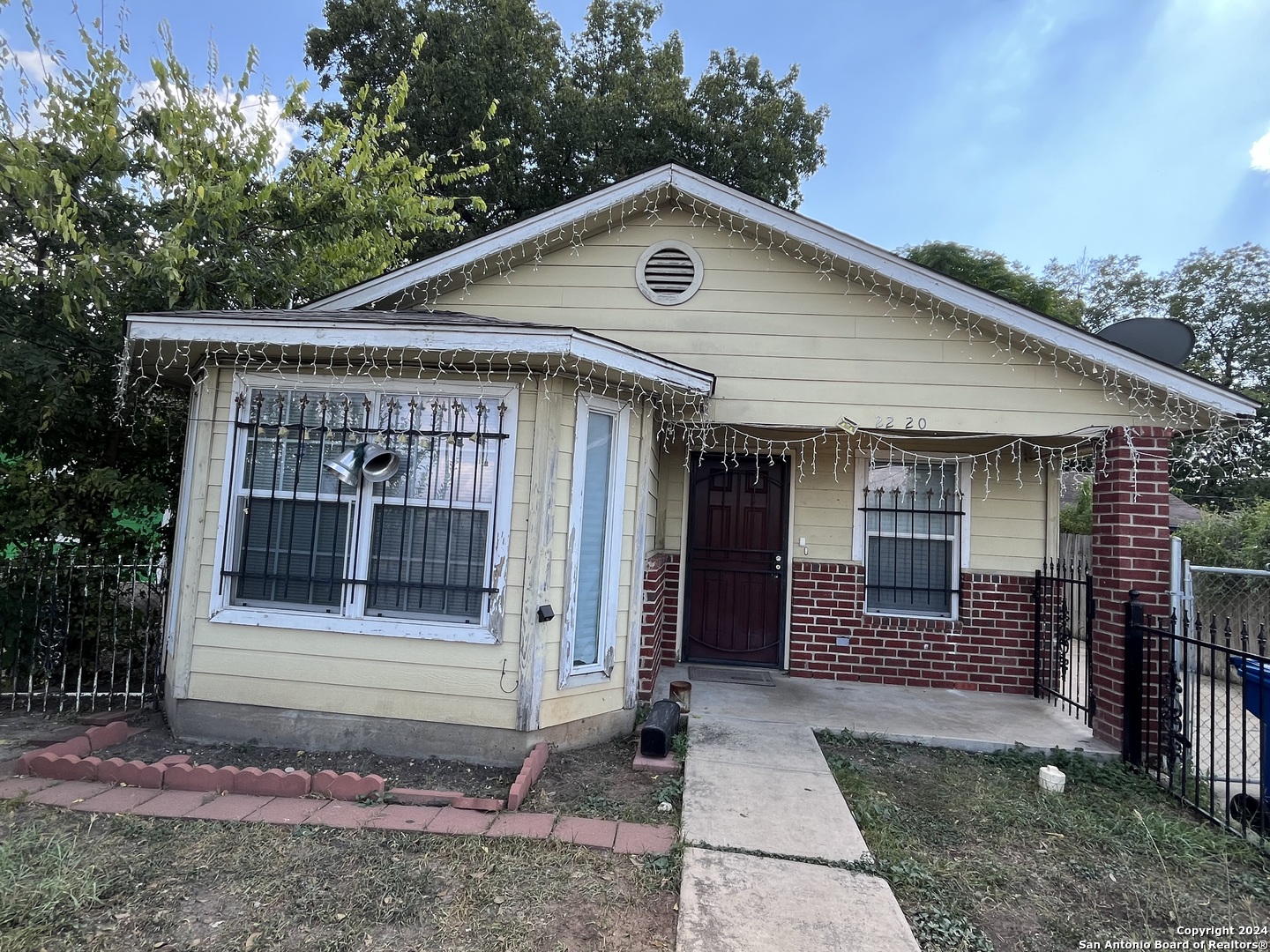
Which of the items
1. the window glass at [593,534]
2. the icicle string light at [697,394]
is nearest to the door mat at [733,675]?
the window glass at [593,534]

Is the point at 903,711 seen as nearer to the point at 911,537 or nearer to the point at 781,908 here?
the point at 911,537

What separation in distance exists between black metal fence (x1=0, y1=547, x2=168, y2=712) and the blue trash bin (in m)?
7.09

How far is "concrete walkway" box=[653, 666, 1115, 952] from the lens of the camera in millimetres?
2473

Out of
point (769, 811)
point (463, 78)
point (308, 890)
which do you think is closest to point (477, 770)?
point (308, 890)

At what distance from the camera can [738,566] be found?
21.1 ft

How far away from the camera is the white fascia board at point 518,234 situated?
5.14 metres

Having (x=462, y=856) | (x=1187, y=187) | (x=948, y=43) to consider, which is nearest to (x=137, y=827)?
(x=462, y=856)

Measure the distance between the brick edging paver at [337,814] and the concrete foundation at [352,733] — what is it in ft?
2.12

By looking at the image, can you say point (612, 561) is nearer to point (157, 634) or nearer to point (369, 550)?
point (369, 550)

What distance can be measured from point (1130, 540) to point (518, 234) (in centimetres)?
506

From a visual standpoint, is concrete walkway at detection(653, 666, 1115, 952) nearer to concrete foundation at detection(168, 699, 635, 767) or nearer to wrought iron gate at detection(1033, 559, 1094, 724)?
wrought iron gate at detection(1033, 559, 1094, 724)

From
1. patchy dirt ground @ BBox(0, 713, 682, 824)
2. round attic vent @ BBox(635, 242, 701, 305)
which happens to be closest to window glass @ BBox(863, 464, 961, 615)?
round attic vent @ BBox(635, 242, 701, 305)

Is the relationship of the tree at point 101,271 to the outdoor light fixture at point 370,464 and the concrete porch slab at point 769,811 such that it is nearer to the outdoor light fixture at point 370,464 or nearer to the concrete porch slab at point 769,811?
the outdoor light fixture at point 370,464

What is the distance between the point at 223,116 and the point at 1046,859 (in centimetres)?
922
